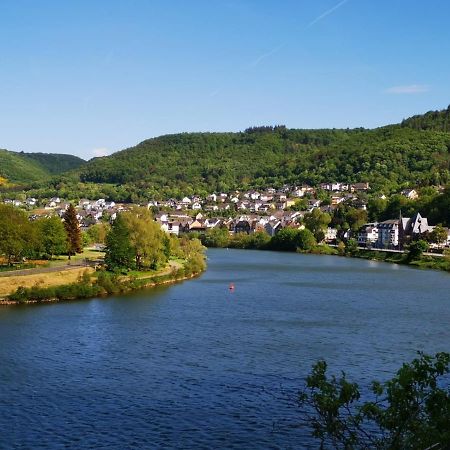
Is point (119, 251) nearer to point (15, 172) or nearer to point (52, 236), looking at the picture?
point (52, 236)

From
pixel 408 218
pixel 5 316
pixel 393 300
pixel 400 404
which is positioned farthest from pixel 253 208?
pixel 400 404

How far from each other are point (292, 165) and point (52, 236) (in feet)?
405

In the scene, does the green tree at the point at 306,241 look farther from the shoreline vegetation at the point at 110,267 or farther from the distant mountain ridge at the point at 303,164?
the distant mountain ridge at the point at 303,164

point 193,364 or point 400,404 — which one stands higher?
point 400,404

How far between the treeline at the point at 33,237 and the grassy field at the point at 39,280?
12.6 feet

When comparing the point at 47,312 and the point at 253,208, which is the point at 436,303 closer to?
the point at 47,312

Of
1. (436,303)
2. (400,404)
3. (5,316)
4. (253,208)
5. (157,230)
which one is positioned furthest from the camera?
(253,208)

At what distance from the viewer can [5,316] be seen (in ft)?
109

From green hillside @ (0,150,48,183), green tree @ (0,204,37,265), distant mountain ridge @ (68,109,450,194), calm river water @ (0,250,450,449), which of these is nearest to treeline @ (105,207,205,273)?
calm river water @ (0,250,450,449)

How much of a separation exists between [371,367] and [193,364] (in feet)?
21.7

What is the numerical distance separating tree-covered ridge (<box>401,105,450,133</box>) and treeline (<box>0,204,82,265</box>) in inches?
4862

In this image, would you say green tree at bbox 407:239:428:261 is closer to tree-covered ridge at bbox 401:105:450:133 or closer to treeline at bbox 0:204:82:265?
treeline at bbox 0:204:82:265

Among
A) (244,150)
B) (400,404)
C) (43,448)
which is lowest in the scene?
(43,448)

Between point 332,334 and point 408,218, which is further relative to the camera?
point 408,218
